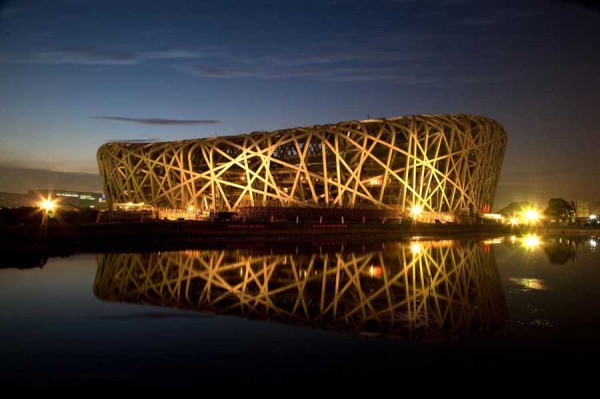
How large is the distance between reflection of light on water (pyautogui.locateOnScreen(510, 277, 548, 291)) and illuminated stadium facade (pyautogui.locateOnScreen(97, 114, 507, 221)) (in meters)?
36.2

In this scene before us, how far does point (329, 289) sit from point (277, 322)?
3821 mm

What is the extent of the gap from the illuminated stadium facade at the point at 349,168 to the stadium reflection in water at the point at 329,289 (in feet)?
107

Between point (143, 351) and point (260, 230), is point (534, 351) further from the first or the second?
point (260, 230)

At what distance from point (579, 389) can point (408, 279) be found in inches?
351

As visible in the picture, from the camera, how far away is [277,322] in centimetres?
923

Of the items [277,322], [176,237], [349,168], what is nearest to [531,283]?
[277,322]

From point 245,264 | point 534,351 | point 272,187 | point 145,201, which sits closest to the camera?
point 534,351

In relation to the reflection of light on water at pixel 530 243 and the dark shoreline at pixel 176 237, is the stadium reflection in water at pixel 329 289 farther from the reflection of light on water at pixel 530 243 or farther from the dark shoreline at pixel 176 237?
the reflection of light on water at pixel 530 243

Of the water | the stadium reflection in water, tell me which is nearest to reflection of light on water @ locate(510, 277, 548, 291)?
the water

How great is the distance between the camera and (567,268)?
60.6 ft

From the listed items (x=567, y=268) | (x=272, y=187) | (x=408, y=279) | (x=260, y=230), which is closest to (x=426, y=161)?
(x=272, y=187)

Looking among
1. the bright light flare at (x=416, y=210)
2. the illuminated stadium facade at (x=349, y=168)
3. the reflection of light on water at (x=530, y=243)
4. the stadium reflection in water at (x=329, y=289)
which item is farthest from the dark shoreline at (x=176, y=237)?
the illuminated stadium facade at (x=349, y=168)

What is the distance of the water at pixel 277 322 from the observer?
6.67 m

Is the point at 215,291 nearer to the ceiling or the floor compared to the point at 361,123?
nearer to the floor
